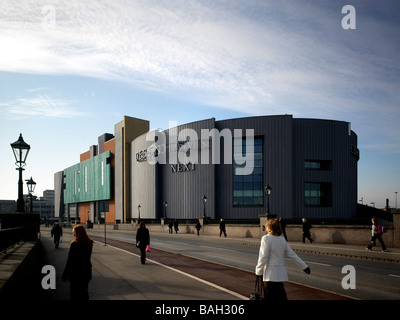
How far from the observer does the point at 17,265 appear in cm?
699

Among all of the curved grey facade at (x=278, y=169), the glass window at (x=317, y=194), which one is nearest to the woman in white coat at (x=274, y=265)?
the curved grey facade at (x=278, y=169)

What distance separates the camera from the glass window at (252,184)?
47.2 metres

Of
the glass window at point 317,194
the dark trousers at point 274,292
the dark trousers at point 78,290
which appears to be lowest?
the glass window at point 317,194

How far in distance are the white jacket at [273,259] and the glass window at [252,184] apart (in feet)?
138

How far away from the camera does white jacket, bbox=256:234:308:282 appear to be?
5273mm

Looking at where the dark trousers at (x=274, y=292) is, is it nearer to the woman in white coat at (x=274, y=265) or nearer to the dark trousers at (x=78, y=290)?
the woman in white coat at (x=274, y=265)

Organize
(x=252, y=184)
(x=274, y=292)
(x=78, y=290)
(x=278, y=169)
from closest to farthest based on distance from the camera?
1. (x=274, y=292)
2. (x=78, y=290)
3. (x=278, y=169)
4. (x=252, y=184)

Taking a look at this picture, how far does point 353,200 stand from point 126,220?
4667 cm

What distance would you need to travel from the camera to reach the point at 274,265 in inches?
209

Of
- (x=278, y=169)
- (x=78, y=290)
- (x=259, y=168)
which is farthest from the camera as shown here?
(x=259, y=168)

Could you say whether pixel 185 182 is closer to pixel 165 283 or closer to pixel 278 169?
pixel 278 169

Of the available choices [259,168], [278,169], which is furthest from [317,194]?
[259,168]

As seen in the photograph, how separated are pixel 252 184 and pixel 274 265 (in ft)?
141
